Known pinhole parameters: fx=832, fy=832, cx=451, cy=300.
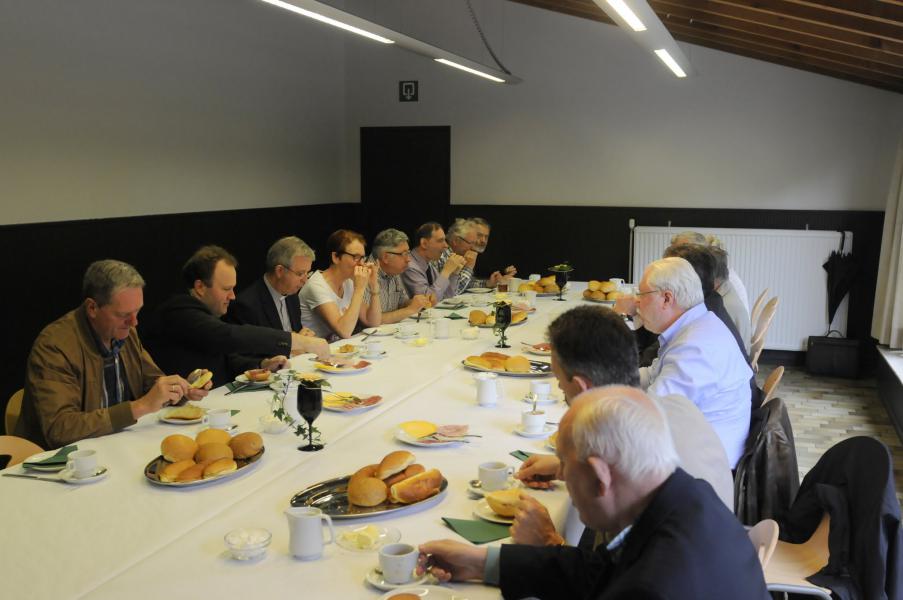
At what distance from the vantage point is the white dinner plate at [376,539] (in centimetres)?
200

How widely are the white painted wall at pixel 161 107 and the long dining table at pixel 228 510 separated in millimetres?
3540

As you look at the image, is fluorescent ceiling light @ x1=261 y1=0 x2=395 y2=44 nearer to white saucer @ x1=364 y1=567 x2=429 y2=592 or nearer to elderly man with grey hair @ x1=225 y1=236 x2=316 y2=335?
elderly man with grey hair @ x1=225 y1=236 x2=316 y2=335

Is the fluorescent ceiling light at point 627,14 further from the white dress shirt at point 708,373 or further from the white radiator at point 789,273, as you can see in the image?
the white radiator at point 789,273

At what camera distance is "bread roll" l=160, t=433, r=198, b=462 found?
98.3 inches

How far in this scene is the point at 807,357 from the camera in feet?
28.0

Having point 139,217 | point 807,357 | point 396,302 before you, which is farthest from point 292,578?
point 807,357

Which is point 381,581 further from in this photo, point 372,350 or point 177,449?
point 372,350

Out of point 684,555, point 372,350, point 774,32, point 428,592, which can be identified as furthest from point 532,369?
point 774,32

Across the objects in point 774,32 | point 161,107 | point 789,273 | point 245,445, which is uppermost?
point 774,32

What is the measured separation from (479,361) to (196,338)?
131 cm

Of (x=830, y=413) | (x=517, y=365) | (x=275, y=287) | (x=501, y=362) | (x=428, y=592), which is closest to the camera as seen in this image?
(x=428, y=592)

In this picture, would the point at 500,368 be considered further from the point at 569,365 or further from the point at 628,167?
the point at 628,167

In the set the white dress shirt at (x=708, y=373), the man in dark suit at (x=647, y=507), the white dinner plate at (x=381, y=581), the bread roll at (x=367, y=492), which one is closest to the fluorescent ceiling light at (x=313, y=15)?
the white dress shirt at (x=708, y=373)

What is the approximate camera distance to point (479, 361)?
13.0ft
